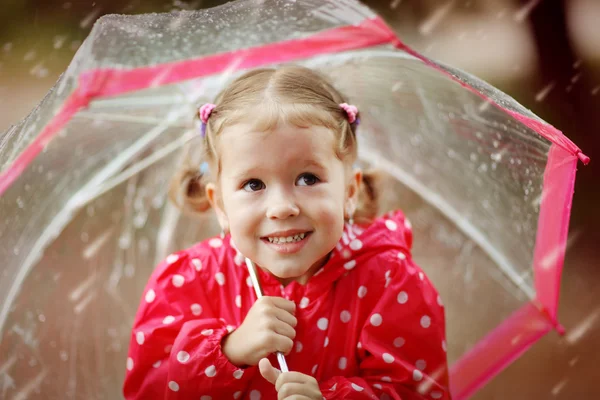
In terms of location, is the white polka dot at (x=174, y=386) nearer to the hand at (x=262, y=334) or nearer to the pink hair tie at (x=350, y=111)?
the hand at (x=262, y=334)

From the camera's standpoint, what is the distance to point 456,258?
2197mm

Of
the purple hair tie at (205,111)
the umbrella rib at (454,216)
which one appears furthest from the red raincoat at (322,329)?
the umbrella rib at (454,216)

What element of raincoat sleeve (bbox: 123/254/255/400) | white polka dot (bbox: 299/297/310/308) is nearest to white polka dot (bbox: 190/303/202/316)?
raincoat sleeve (bbox: 123/254/255/400)

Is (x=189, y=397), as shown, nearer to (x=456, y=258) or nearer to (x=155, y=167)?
(x=155, y=167)

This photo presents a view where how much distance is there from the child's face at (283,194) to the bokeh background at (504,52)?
1.62m

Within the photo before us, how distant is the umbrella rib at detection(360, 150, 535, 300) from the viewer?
2.00 meters

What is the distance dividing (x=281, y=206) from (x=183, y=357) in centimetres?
38

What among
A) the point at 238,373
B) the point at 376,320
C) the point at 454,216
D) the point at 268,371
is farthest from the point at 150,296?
the point at 454,216

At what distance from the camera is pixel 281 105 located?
1468 mm

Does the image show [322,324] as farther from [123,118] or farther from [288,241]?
[123,118]

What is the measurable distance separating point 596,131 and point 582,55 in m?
0.74

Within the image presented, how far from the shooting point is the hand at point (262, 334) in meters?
1.46

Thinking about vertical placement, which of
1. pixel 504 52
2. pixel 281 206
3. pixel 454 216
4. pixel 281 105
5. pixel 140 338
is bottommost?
pixel 504 52

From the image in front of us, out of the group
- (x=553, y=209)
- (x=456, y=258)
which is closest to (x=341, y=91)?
(x=553, y=209)
